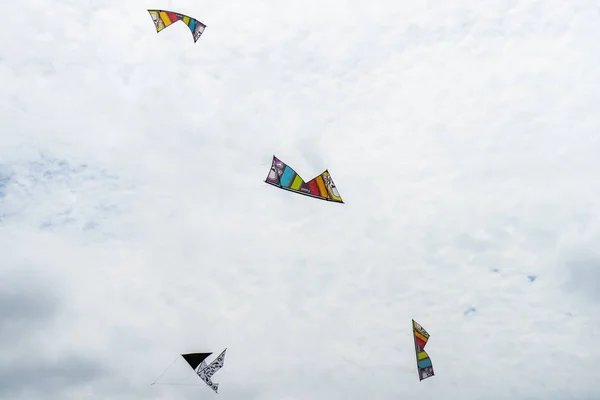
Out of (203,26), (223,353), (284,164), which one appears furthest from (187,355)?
(203,26)

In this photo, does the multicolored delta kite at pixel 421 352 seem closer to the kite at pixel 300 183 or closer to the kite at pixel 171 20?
the kite at pixel 300 183

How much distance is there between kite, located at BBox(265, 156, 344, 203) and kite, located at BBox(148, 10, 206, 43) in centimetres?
1294

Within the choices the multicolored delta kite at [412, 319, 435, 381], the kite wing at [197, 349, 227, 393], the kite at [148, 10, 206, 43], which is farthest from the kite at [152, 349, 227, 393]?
the kite at [148, 10, 206, 43]

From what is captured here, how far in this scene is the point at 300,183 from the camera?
44250 millimetres

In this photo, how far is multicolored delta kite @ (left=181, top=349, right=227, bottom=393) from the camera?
5269cm

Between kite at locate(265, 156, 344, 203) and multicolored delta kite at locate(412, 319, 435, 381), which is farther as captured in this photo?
multicolored delta kite at locate(412, 319, 435, 381)

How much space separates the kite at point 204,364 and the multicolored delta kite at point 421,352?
16.4 metres

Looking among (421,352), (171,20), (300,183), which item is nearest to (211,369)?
(421,352)

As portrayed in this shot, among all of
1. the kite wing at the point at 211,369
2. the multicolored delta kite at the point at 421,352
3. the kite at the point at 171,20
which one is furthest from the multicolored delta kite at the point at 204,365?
the kite at the point at 171,20

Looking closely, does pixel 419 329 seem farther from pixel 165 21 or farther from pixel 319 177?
pixel 165 21

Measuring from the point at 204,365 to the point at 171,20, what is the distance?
28.3m

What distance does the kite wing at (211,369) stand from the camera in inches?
2104

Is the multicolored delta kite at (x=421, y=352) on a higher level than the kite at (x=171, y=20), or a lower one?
lower

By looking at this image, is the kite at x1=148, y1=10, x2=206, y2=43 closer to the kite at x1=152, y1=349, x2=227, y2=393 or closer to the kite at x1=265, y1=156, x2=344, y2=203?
the kite at x1=265, y1=156, x2=344, y2=203
